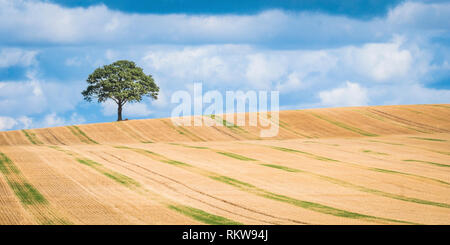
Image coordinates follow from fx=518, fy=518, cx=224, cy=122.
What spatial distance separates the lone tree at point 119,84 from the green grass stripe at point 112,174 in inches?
1497

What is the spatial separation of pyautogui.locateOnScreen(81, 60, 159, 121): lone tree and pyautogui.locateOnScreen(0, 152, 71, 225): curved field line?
3965 centimetres

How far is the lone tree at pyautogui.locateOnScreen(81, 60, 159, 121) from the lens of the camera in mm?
66125

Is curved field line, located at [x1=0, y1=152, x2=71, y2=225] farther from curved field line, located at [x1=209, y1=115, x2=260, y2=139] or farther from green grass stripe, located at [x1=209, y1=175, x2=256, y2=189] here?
curved field line, located at [x1=209, y1=115, x2=260, y2=139]

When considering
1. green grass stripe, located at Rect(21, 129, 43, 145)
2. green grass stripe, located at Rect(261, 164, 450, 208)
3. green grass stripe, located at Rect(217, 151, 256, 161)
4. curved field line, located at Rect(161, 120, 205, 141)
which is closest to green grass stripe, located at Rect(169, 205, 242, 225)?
green grass stripe, located at Rect(261, 164, 450, 208)

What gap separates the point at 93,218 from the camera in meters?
15.8

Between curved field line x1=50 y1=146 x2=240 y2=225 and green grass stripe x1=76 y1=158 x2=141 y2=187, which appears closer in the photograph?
curved field line x1=50 y1=146 x2=240 y2=225

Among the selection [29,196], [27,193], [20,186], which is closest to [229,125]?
[20,186]

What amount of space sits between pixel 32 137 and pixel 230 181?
29.4 meters

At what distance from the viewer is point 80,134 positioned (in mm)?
47719

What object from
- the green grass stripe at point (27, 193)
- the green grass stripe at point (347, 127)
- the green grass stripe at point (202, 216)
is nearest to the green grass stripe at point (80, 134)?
the green grass stripe at point (27, 193)

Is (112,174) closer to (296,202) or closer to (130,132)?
(296,202)

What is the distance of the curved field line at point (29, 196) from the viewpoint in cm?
1571

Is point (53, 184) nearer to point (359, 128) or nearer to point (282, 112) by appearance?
point (359, 128)
